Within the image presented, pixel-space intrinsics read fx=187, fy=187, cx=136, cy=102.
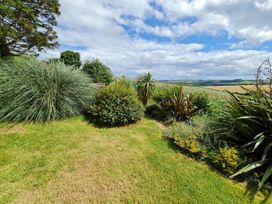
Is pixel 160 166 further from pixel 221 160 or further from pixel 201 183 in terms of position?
pixel 221 160

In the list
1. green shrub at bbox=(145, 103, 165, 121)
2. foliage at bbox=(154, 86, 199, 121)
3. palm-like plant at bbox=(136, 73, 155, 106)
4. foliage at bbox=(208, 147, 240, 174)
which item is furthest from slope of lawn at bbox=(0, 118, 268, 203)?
palm-like plant at bbox=(136, 73, 155, 106)

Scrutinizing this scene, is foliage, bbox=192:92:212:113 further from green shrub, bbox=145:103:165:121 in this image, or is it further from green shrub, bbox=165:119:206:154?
green shrub, bbox=165:119:206:154

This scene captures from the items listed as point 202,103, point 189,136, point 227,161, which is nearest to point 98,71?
point 202,103

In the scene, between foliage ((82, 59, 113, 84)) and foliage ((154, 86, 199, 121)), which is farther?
foliage ((82, 59, 113, 84))

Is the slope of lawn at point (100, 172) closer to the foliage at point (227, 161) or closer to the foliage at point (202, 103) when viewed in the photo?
the foliage at point (227, 161)

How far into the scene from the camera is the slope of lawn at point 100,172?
10.1ft

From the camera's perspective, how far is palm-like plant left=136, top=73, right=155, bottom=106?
25.7ft

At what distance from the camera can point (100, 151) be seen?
13.6 ft

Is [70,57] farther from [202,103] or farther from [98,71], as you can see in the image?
[202,103]

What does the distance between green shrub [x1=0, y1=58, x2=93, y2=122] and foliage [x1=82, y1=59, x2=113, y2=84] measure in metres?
5.57

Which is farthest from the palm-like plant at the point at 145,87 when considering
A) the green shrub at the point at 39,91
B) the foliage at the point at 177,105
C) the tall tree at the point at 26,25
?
the tall tree at the point at 26,25

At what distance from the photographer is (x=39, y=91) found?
5.72 m

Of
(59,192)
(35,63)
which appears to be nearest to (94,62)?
(35,63)

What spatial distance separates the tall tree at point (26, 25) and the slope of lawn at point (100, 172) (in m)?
8.89
